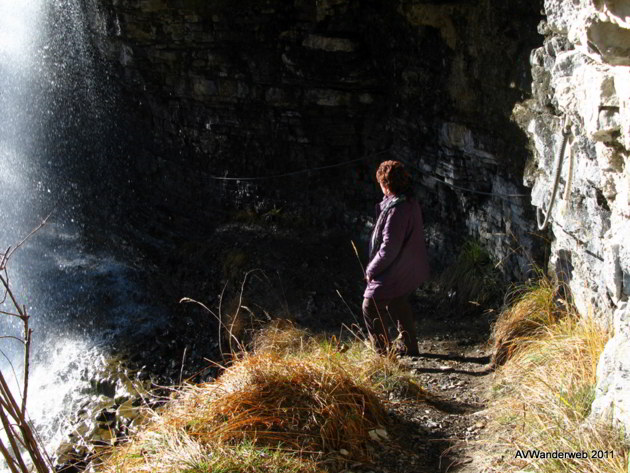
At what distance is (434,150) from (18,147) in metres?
10.8

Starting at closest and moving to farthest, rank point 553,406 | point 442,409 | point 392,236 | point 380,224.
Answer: point 553,406
point 442,409
point 392,236
point 380,224

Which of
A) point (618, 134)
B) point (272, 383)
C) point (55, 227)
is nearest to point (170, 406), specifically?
point (272, 383)

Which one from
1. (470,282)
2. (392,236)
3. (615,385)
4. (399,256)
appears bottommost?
(470,282)

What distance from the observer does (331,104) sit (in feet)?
30.2

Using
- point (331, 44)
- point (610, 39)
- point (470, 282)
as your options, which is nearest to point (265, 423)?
point (610, 39)

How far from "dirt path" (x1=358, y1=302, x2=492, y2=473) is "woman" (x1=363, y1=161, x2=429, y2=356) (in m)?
0.48

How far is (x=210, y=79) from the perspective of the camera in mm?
10375

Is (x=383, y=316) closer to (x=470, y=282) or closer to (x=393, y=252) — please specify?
(x=393, y=252)

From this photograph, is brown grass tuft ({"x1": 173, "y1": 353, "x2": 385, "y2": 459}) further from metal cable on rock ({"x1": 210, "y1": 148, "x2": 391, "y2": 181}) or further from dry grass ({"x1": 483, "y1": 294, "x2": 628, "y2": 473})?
metal cable on rock ({"x1": 210, "y1": 148, "x2": 391, "y2": 181})

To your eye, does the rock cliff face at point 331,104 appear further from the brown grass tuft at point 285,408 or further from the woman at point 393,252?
the brown grass tuft at point 285,408

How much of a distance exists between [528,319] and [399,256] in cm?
101

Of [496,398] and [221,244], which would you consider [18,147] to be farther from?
[496,398]

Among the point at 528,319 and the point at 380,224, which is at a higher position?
the point at 380,224

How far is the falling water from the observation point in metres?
9.55
